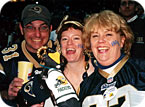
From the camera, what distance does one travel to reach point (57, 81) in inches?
69.2

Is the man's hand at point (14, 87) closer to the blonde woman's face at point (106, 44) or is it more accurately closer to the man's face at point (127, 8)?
the blonde woman's face at point (106, 44)

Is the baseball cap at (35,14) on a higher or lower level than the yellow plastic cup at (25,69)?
higher

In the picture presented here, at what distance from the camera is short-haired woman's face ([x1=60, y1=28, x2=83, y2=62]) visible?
1.77 metres

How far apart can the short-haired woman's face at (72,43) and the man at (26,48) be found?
153 millimetres

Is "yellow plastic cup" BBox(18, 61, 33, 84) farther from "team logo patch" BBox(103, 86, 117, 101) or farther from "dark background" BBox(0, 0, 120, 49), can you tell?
"team logo patch" BBox(103, 86, 117, 101)

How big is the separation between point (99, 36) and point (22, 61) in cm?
68

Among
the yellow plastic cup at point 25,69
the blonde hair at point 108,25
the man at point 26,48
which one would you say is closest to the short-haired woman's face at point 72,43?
the blonde hair at point 108,25

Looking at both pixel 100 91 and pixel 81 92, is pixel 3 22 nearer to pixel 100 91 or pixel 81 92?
Result: pixel 81 92

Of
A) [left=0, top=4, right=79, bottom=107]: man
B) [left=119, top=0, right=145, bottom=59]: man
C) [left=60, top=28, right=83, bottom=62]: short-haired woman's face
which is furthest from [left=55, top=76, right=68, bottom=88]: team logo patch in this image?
[left=119, top=0, right=145, bottom=59]: man

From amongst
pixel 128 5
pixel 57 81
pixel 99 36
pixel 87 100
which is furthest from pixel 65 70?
pixel 128 5

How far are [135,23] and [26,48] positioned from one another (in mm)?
937

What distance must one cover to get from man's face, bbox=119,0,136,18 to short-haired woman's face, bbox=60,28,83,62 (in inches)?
15.2

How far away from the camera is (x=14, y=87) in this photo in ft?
6.05

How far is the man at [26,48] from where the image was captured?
181cm
